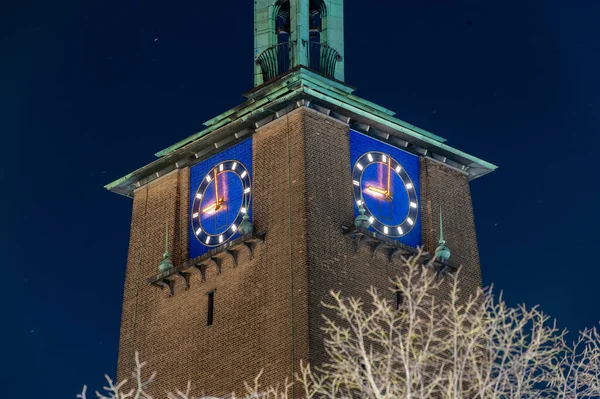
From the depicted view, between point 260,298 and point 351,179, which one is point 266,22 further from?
point 260,298

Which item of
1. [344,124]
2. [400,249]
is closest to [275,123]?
[344,124]

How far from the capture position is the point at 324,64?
192ft

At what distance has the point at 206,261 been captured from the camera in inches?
2168

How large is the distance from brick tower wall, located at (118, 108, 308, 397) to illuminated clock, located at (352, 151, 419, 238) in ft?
8.44

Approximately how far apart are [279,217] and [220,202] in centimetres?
314

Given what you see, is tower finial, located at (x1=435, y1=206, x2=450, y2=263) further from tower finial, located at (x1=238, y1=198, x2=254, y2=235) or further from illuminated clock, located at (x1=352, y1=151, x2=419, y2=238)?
tower finial, located at (x1=238, y1=198, x2=254, y2=235)

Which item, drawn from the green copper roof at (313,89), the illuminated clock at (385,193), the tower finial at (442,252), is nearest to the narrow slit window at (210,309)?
the illuminated clock at (385,193)

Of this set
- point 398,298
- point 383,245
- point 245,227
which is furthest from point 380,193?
point 245,227

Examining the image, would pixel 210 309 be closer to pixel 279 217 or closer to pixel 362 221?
pixel 279 217

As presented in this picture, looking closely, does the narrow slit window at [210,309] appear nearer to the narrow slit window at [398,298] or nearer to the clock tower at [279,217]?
the clock tower at [279,217]

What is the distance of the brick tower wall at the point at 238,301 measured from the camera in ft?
171

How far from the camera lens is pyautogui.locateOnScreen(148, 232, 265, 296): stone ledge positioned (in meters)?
53.8

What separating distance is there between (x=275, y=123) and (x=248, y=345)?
7.75m

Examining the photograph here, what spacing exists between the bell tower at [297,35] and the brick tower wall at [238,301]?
3756mm
